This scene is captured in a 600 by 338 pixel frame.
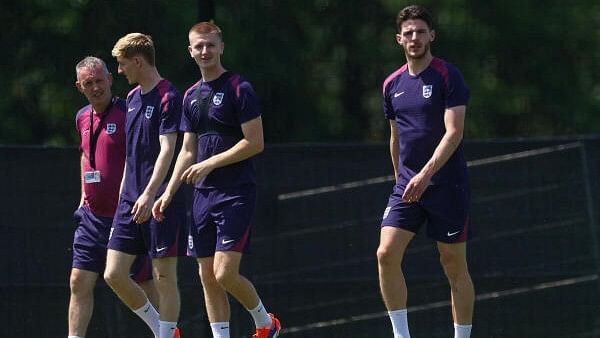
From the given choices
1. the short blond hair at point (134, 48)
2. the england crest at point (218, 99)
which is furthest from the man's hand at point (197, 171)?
the short blond hair at point (134, 48)

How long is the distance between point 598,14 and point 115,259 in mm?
3833

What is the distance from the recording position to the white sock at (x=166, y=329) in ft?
26.2

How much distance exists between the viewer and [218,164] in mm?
7406

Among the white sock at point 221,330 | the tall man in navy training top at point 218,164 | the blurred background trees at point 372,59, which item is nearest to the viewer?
the tall man in navy training top at point 218,164

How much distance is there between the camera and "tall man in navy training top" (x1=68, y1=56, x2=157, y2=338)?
8133 millimetres

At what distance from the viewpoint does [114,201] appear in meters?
8.25

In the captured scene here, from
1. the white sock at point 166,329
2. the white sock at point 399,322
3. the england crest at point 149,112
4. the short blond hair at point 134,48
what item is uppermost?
the short blond hair at point 134,48

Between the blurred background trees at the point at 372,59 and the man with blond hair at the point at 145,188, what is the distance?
1.80 meters

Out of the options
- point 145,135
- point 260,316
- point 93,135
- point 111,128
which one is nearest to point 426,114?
point 260,316

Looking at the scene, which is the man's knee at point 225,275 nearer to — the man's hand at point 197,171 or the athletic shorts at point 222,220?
the athletic shorts at point 222,220

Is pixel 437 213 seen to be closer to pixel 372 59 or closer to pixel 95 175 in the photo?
pixel 95 175

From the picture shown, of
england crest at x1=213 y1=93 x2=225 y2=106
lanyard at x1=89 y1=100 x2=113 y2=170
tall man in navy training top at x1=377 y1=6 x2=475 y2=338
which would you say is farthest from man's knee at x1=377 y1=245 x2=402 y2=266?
lanyard at x1=89 y1=100 x2=113 y2=170

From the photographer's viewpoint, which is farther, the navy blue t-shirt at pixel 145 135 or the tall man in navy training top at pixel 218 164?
the navy blue t-shirt at pixel 145 135

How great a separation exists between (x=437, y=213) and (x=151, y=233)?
1.67 m
